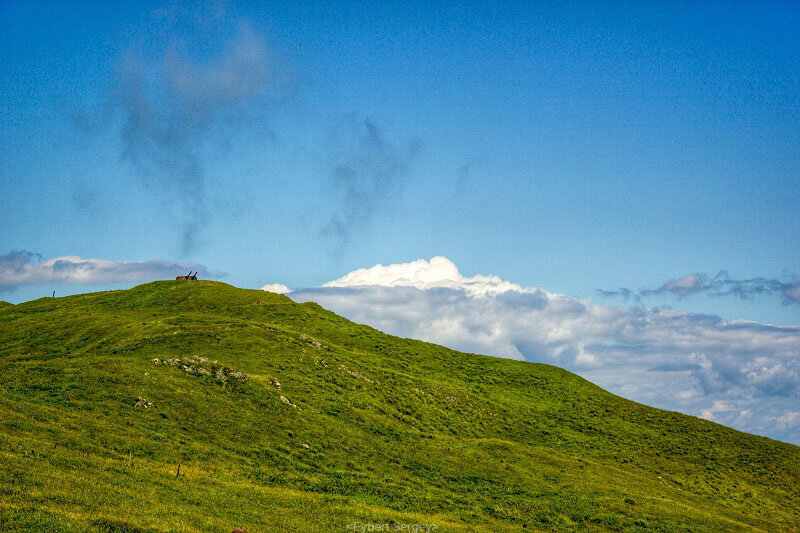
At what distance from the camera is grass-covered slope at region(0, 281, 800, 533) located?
30.1 metres

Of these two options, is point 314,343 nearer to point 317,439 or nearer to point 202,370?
point 202,370

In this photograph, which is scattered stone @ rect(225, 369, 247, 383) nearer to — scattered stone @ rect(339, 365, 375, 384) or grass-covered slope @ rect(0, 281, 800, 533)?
grass-covered slope @ rect(0, 281, 800, 533)

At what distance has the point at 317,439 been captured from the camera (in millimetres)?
48750

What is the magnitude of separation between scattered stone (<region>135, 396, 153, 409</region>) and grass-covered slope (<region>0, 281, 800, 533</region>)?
18 cm

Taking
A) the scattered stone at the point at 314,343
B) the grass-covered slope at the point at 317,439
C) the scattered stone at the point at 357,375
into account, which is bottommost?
the grass-covered slope at the point at 317,439

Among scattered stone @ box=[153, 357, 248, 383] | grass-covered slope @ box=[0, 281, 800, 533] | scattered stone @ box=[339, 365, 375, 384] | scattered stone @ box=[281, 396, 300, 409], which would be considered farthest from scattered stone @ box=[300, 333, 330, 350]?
scattered stone @ box=[281, 396, 300, 409]

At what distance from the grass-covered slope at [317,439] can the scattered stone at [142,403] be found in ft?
0.60

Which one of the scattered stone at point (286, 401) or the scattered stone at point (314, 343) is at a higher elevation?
the scattered stone at point (314, 343)

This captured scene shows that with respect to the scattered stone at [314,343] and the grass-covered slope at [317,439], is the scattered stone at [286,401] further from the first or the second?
the scattered stone at [314,343]

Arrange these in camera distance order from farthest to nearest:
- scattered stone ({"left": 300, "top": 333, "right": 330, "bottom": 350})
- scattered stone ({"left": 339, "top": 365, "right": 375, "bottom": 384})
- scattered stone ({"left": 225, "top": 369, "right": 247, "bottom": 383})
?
scattered stone ({"left": 300, "top": 333, "right": 330, "bottom": 350})
scattered stone ({"left": 339, "top": 365, "right": 375, "bottom": 384})
scattered stone ({"left": 225, "top": 369, "right": 247, "bottom": 383})

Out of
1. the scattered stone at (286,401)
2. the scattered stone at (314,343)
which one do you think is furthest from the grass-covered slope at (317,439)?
the scattered stone at (314,343)

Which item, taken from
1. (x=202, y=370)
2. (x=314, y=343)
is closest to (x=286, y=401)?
(x=202, y=370)

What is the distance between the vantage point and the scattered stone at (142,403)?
1703 inches

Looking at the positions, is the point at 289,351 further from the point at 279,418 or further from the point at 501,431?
the point at 501,431
